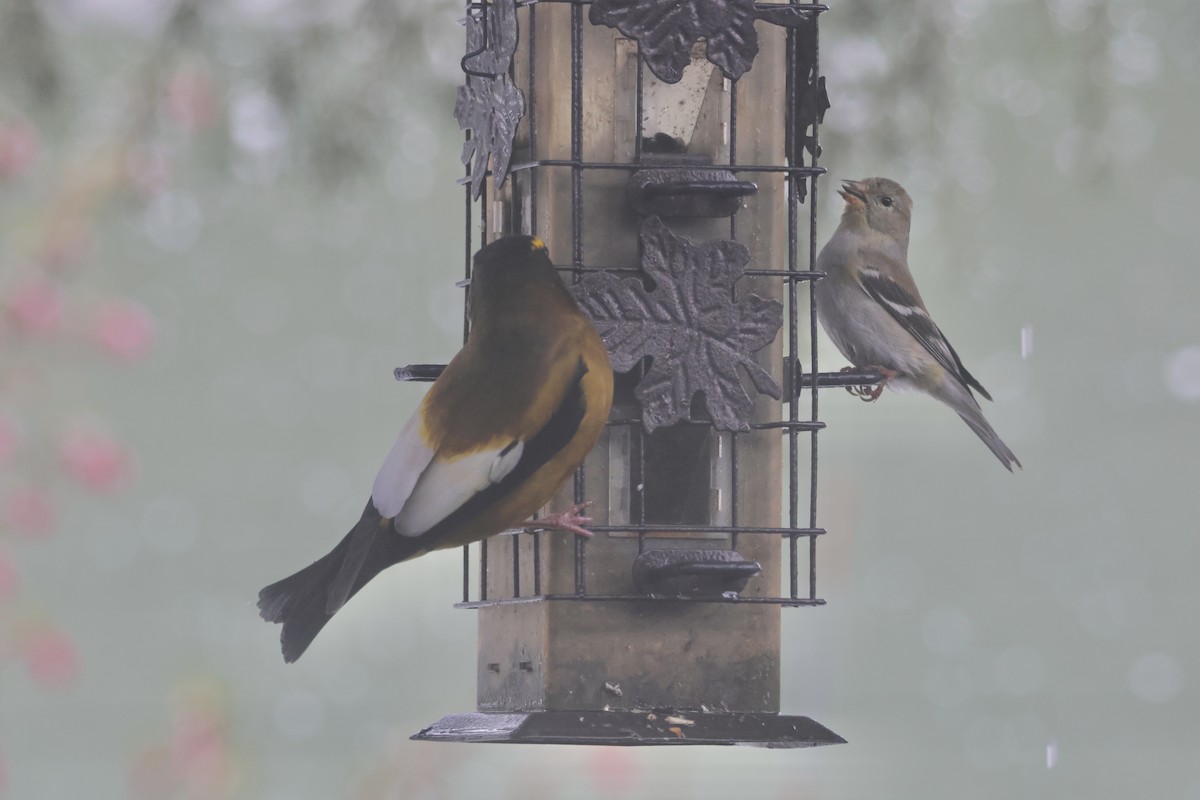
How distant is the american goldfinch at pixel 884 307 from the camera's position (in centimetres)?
533

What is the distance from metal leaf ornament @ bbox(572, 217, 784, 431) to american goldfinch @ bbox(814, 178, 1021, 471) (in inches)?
52.7

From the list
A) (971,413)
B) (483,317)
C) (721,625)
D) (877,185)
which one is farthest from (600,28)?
(971,413)

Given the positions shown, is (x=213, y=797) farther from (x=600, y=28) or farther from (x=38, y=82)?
(x=600, y=28)

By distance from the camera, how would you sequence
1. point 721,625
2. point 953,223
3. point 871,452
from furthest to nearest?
point 871,452 < point 953,223 < point 721,625

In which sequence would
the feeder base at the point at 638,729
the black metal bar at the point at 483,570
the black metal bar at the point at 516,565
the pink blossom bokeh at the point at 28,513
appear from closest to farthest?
the feeder base at the point at 638,729 < the black metal bar at the point at 516,565 < the black metal bar at the point at 483,570 < the pink blossom bokeh at the point at 28,513

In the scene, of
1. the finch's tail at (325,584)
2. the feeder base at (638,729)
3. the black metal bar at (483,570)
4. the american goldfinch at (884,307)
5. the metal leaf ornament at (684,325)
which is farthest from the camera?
the american goldfinch at (884,307)

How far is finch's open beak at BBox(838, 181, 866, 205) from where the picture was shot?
5344 mm

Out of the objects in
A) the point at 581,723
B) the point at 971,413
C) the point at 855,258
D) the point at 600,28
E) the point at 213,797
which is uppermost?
the point at 600,28

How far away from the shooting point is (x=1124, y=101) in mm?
5793

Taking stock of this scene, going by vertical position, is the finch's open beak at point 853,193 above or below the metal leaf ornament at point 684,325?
above

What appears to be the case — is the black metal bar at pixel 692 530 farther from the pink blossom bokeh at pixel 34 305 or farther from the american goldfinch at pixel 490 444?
the pink blossom bokeh at pixel 34 305

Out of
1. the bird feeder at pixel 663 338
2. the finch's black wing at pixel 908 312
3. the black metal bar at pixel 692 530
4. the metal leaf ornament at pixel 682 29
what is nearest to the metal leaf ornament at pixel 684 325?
the bird feeder at pixel 663 338

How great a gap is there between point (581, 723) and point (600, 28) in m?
1.56

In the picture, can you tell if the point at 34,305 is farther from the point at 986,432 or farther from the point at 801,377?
the point at 801,377
